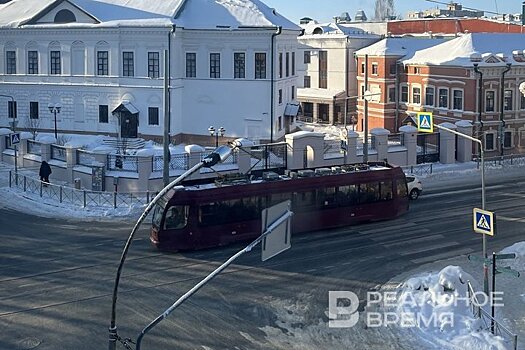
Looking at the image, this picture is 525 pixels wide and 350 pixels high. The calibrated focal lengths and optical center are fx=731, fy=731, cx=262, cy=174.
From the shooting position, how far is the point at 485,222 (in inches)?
738

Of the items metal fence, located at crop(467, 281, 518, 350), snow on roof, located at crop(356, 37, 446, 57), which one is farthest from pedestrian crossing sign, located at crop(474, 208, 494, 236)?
snow on roof, located at crop(356, 37, 446, 57)

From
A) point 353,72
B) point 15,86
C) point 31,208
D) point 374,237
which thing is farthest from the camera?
point 353,72

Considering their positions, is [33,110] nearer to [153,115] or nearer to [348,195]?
[153,115]

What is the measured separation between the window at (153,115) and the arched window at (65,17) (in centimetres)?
821

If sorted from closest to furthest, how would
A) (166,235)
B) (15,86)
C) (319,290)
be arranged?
(319,290) < (166,235) < (15,86)

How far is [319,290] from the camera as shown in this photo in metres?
20.3

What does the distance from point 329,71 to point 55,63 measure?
2726 cm

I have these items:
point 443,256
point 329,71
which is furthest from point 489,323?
point 329,71

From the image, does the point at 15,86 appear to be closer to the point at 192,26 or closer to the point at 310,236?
the point at 192,26

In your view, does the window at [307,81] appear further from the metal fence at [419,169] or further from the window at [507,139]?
the metal fence at [419,169]

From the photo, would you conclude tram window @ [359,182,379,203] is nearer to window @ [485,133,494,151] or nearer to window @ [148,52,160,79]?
window @ [485,133,494,151]

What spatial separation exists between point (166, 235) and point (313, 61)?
47.9 m

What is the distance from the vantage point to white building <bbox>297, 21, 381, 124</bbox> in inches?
2591

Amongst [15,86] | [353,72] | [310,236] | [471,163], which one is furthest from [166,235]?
[353,72]
